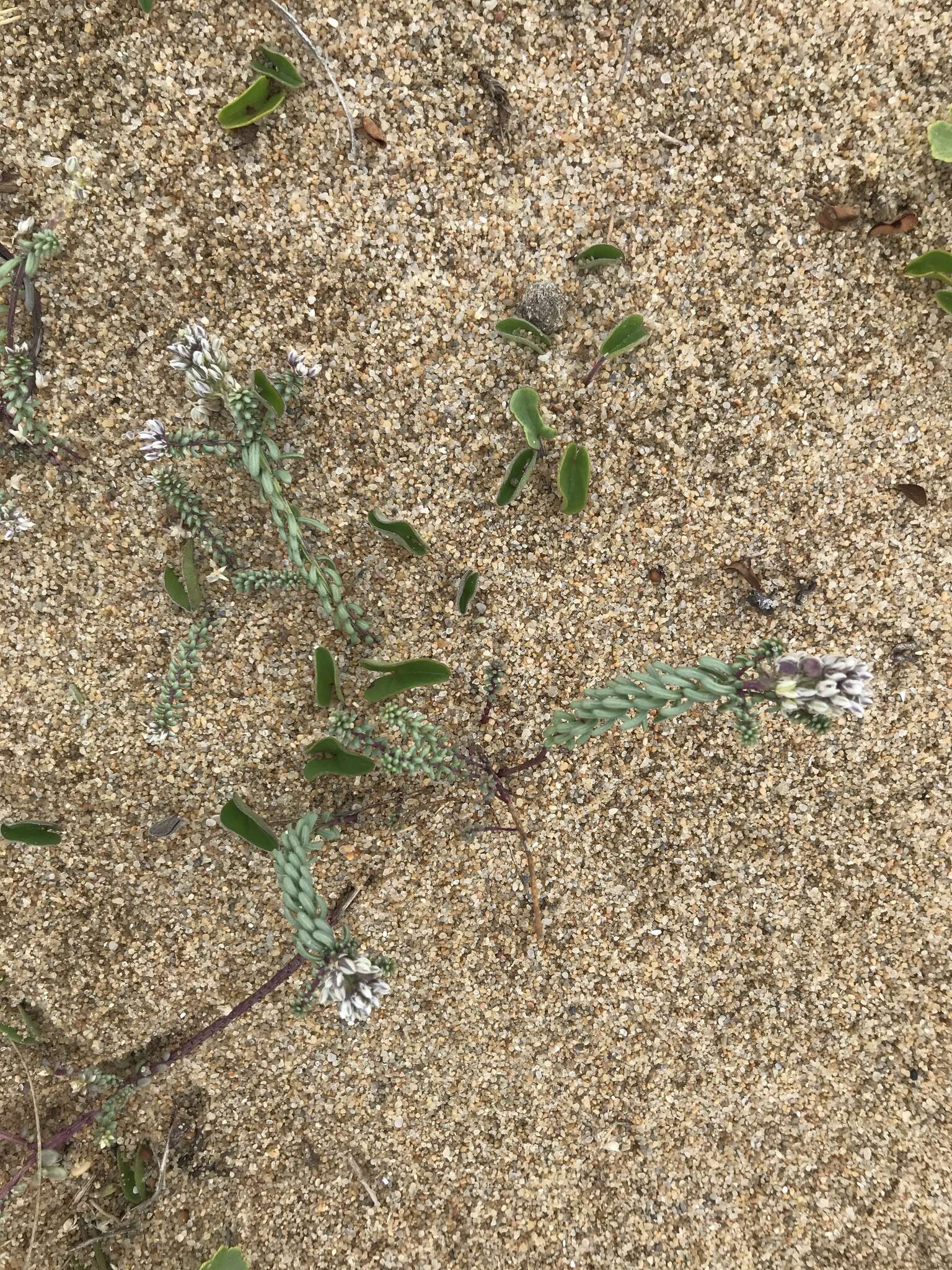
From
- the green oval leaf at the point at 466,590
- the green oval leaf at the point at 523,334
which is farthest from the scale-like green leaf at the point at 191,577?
the green oval leaf at the point at 523,334

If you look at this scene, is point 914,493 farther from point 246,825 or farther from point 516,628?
point 246,825

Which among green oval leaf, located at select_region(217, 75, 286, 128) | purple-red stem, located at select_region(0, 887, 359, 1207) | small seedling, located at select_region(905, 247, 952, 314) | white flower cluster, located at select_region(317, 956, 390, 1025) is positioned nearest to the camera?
white flower cluster, located at select_region(317, 956, 390, 1025)

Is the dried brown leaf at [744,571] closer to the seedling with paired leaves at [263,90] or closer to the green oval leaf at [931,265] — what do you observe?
the green oval leaf at [931,265]

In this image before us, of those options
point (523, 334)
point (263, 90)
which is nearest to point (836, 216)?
point (523, 334)

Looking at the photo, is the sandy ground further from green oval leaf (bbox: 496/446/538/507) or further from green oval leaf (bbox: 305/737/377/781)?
green oval leaf (bbox: 305/737/377/781)

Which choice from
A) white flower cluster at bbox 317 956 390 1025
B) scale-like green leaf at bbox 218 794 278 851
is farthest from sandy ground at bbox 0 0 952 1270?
white flower cluster at bbox 317 956 390 1025

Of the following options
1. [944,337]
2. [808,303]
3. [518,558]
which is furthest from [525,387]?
[944,337]
